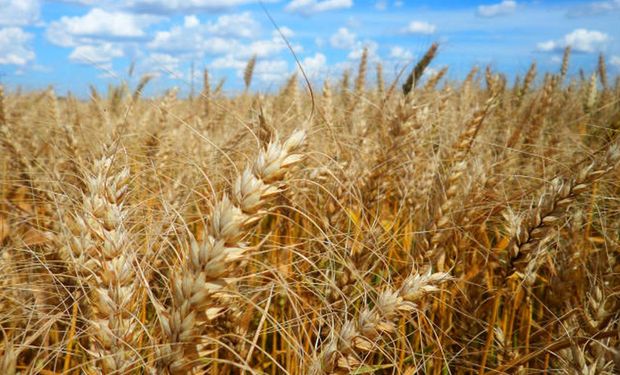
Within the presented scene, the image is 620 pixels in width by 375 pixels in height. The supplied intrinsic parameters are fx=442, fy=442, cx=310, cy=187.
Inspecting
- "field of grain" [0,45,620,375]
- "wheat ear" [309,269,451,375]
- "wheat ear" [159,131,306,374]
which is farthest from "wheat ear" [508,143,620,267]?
"wheat ear" [159,131,306,374]

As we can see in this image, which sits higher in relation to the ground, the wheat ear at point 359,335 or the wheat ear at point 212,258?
the wheat ear at point 212,258

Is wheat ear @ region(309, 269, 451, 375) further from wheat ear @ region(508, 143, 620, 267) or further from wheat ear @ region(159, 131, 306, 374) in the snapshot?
wheat ear @ region(508, 143, 620, 267)

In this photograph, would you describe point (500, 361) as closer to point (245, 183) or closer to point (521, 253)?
point (521, 253)

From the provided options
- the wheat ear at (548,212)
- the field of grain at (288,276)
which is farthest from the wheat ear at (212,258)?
the wheat ear at (548,212)

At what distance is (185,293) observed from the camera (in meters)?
0.73

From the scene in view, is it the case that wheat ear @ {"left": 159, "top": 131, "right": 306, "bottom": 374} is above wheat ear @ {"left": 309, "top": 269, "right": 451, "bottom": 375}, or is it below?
above

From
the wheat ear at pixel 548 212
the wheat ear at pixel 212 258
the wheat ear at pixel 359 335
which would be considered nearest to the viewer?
the wheat ear at pixel 212 258

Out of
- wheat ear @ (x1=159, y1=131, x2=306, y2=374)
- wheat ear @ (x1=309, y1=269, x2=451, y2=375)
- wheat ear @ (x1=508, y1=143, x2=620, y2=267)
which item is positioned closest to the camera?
wheat ear @ (x1=159, y1=131, x2=306, y2=374)

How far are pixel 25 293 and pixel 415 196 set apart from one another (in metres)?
1.54

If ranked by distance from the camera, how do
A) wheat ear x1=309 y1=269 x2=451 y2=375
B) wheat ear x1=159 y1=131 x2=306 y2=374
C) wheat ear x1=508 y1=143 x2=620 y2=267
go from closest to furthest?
1. wheat ear x1=159 y1=131 x2=306 y2=374
2. wheat ear x1=309 y1=269 x2=451 y2=375
3. wheat ear x1=508 y1=143 x2=620 y2=267

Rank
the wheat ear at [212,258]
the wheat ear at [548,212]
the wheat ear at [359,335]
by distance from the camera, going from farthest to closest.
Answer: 1. the wheat ear at [548,212]
2. the wheat ear at [359,335]
3. the wheat ear at [212,258]

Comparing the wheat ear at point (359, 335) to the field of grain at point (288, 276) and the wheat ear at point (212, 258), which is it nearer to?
the field of grain at point (288, 276)

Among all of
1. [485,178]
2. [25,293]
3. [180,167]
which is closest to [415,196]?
[485,178]

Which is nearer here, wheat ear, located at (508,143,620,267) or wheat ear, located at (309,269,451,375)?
wheat ear, located at (309,269,451,375)
